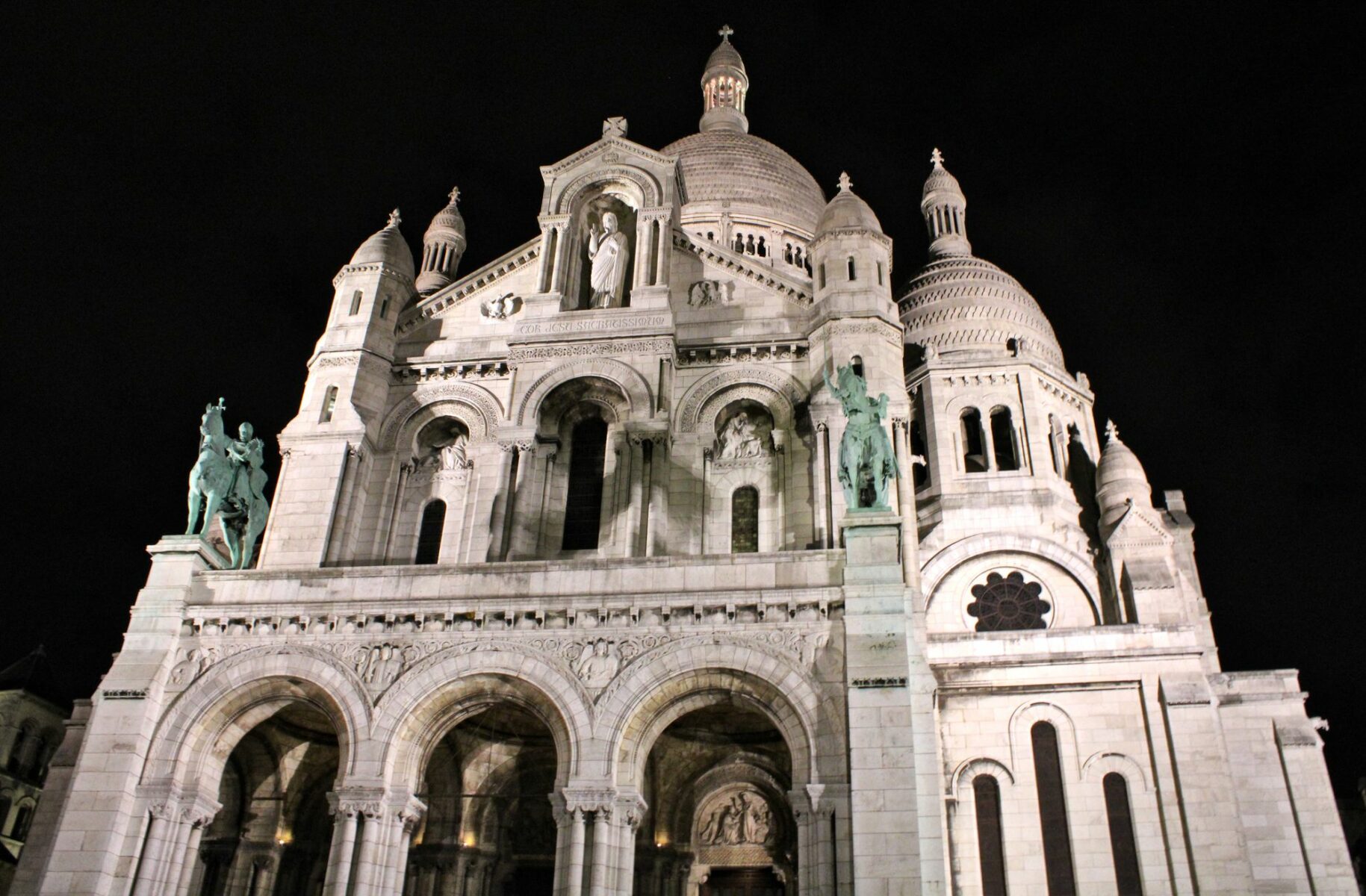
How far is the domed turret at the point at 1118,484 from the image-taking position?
35094 millimetres

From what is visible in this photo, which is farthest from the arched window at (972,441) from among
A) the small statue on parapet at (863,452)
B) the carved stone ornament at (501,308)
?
the small statue on parapet at (863,452)

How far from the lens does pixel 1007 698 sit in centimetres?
2886

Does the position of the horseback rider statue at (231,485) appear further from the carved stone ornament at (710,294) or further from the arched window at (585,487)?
the carved stone ornament at (710,294)

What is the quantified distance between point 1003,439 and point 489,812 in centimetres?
2297

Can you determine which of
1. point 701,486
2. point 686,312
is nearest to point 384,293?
point 686,312

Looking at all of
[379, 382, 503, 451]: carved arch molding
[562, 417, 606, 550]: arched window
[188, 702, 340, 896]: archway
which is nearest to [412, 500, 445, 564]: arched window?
[379, 382, 503, 451]: carved arch molding

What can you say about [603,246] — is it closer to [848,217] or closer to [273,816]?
[848,217]

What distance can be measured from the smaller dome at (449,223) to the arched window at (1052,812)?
97.8 feet

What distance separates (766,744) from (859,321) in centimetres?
999

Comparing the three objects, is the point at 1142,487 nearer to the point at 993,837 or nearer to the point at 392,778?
the point at 993,837

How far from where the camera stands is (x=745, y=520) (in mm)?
28234

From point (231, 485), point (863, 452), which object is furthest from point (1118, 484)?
point (231, 485)

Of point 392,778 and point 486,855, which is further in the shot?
point 486,855

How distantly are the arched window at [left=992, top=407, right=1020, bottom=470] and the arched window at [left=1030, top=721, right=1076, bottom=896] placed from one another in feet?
→ 41.6
